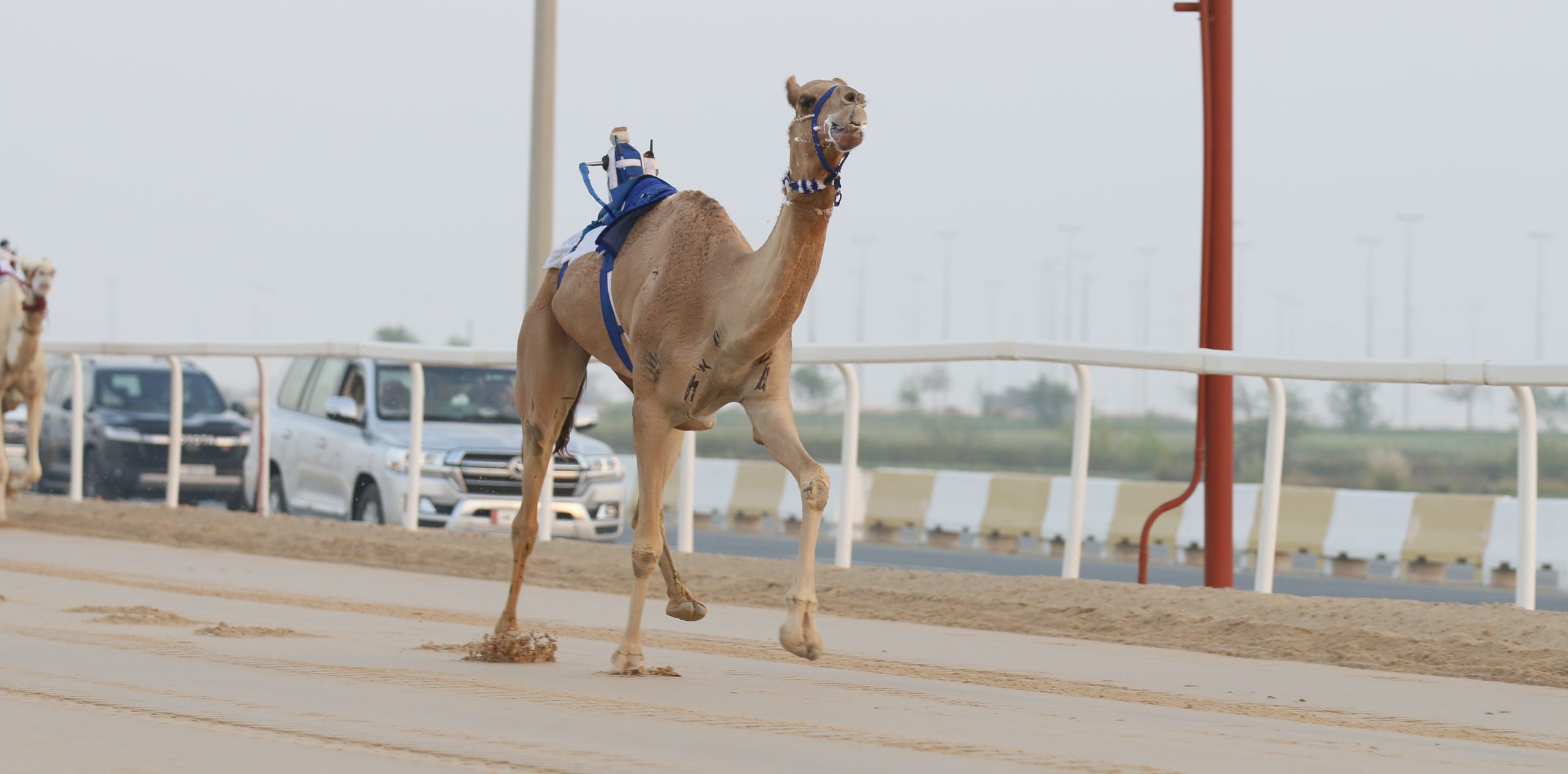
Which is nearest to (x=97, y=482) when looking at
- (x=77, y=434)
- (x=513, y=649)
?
(x=77, y=434)

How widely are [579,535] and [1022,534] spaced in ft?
24.6

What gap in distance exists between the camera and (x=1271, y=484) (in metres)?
11.2

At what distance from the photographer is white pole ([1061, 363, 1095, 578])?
1198 cm

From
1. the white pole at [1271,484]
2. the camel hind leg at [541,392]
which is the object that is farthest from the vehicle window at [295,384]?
the white pole at [1271,484]

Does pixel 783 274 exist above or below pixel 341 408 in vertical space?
above

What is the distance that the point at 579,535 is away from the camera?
18.3m

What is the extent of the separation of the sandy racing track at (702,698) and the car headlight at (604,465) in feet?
20.6

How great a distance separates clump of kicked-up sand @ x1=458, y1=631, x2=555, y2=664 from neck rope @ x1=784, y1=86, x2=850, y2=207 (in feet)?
8.38

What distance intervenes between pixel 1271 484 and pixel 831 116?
4.82 meters

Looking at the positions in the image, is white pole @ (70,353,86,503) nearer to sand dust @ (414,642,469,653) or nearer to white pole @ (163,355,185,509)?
white pole @ (163,355,185,509)

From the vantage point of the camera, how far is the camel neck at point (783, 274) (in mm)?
7703

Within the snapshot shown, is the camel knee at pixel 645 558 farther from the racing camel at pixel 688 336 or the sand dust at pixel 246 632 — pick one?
the sand dust at pixel 246 632

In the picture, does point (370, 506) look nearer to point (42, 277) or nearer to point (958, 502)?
point (42, 277)

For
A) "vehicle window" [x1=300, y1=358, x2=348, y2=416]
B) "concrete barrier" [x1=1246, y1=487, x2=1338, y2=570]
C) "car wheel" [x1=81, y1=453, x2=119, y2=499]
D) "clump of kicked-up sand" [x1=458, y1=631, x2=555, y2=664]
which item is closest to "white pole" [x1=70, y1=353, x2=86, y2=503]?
"vehicle window" [x1=300, y1=358, x2=348, y2=416]
